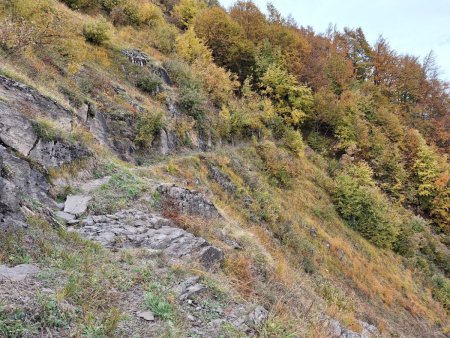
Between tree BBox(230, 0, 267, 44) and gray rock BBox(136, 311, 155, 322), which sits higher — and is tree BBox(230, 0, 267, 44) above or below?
above

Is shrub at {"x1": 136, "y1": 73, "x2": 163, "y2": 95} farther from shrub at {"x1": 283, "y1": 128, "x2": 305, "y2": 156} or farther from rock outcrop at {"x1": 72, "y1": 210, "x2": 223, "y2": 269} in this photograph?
rock outcrop at {"x1": 72, "y1": 210, "x2": 223, "y2": 269}

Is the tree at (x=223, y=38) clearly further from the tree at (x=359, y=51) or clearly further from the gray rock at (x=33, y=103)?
the gray rock at (x=33, y=103)

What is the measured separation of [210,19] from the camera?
86.2 ft

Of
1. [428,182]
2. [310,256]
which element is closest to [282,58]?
[428,182]

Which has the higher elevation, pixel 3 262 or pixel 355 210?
pixel 355 210

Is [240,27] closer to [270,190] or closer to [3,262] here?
[270,190]

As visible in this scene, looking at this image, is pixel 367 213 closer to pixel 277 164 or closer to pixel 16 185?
pixel 277 164

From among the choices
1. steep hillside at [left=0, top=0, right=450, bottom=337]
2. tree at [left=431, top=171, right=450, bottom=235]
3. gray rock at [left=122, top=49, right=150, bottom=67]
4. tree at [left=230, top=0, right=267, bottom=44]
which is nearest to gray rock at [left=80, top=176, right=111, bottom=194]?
steep hillside at [left=0, top=0, right=450, bottom=337]

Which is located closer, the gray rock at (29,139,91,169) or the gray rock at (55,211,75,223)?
the gray rock at (55,211,75,223)

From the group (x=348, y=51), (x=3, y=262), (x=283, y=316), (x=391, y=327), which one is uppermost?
(x=348, y=51)

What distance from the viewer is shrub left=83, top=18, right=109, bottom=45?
1786cm

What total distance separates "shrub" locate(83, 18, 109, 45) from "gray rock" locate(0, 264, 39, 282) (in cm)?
1567

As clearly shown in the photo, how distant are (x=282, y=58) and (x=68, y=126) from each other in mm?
21040

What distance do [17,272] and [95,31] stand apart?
1587 centimetres
